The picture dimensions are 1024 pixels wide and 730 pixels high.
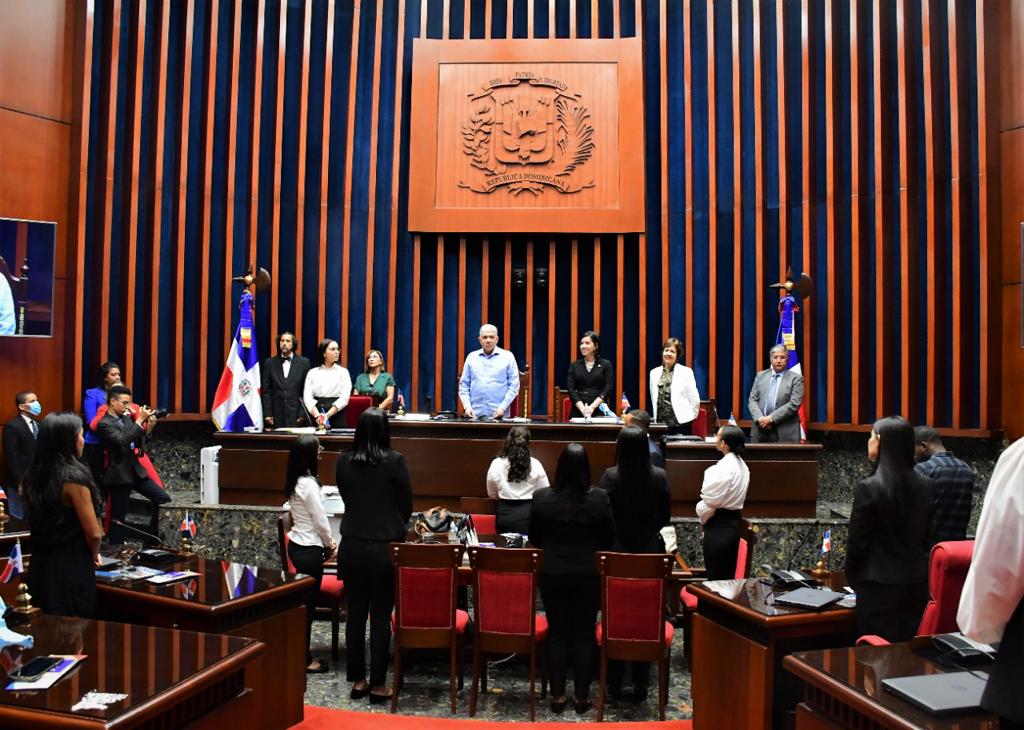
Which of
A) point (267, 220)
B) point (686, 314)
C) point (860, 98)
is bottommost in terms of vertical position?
point (686, 314)

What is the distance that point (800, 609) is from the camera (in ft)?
9.64

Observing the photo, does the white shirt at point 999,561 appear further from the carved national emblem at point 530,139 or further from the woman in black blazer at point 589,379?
the carved national emblem at point 530,139

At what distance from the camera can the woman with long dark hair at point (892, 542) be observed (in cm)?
291

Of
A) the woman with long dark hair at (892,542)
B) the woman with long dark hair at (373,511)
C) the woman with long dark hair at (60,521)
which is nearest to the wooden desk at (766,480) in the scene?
the woman with long dark hair at (373,511)

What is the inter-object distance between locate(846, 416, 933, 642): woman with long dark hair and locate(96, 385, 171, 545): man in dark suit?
507 centimetres

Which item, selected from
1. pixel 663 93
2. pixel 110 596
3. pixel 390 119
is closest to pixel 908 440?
pixel 110 596

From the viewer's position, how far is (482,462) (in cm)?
604

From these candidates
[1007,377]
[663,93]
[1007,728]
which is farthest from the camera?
[663,93]

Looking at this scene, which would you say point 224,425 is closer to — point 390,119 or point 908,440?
point 390,119

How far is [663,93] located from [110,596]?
22.7ft

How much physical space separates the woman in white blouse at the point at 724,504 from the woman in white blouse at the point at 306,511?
2018 millimetres

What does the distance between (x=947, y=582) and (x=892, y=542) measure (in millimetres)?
393

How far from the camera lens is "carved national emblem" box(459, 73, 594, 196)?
324 inches

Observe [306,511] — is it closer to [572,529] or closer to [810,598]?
[572,529]
